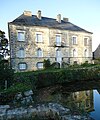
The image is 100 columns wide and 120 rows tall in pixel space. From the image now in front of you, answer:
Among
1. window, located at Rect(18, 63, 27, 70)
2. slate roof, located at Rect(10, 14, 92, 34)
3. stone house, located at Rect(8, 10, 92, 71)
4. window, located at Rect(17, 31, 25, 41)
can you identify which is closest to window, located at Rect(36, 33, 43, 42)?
stone house, located at Rect(8, 10, 92, 71)

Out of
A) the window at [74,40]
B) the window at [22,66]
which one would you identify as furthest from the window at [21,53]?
the window at [74,40]

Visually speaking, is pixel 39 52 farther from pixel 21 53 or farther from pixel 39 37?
pixel 21 53

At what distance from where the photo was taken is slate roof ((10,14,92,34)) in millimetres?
27059

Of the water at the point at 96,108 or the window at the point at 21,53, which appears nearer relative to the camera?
the water at the point at 96,108

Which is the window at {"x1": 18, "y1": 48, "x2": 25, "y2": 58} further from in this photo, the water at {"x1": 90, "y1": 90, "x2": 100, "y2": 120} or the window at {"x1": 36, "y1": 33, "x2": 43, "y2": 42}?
the water at {"x1": 90, "y1": 90, "x2": 100, "y2": 120}

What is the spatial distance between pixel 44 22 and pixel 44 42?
155 inches

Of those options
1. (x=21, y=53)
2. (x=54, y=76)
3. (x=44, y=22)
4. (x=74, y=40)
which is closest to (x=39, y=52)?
(x=21, y=53)

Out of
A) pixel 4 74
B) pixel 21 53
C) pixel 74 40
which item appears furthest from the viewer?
pixel 74 40

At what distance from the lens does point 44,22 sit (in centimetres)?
2994

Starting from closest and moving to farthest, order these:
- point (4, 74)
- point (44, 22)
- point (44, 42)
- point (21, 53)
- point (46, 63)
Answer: point (4, 74), point (21, 53), point (46, 63), point (44, 42), point (44, 22)

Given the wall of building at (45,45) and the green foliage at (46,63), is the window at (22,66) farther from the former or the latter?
the green foliage at (46,63)

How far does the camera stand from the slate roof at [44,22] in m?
27.1

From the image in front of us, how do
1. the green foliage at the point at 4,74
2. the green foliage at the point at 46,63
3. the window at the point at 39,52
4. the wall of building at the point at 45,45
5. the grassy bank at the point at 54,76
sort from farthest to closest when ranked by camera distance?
the window at the point at 39,52
the green foliage at the point at 46,63
the wall of building at the point at 45,45
the grassy bank at the point at 54,76
the green foliage at the point at 4,74

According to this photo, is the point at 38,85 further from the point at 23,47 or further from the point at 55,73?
the point at 23,47
